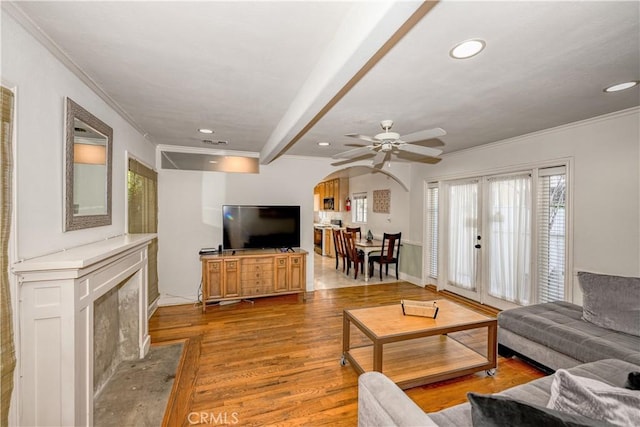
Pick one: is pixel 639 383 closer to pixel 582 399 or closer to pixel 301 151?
pixel 582 399

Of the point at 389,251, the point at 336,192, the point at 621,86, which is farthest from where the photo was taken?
the point at 336,192

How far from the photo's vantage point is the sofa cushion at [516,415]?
32.5 inches

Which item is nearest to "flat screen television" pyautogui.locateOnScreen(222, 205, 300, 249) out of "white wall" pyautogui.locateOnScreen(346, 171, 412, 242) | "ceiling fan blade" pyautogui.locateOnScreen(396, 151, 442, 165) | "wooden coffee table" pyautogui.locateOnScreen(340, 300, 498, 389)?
"ceiling fan blade" pyautogui.locateOnScreen(396, 151, 442, 165)

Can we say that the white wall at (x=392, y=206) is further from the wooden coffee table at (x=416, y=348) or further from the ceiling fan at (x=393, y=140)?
the wooden coffee table at (x=416, y=348)

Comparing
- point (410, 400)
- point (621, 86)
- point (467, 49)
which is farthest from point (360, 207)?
point (410, 400)

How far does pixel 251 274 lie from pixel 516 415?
3.74m

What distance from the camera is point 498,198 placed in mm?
4062

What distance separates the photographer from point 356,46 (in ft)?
4.37

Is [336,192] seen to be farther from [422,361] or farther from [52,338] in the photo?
[52,338]

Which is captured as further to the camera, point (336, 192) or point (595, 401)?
point (336, 192)

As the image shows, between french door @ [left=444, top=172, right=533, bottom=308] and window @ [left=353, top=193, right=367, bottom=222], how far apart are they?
114 inches

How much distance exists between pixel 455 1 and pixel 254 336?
3.40 m

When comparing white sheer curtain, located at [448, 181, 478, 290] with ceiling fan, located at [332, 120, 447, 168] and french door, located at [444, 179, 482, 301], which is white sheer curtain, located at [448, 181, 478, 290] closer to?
french door, located at [444, 179, 482, 301]

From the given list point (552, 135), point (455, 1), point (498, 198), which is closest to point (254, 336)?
point (455, 1)
